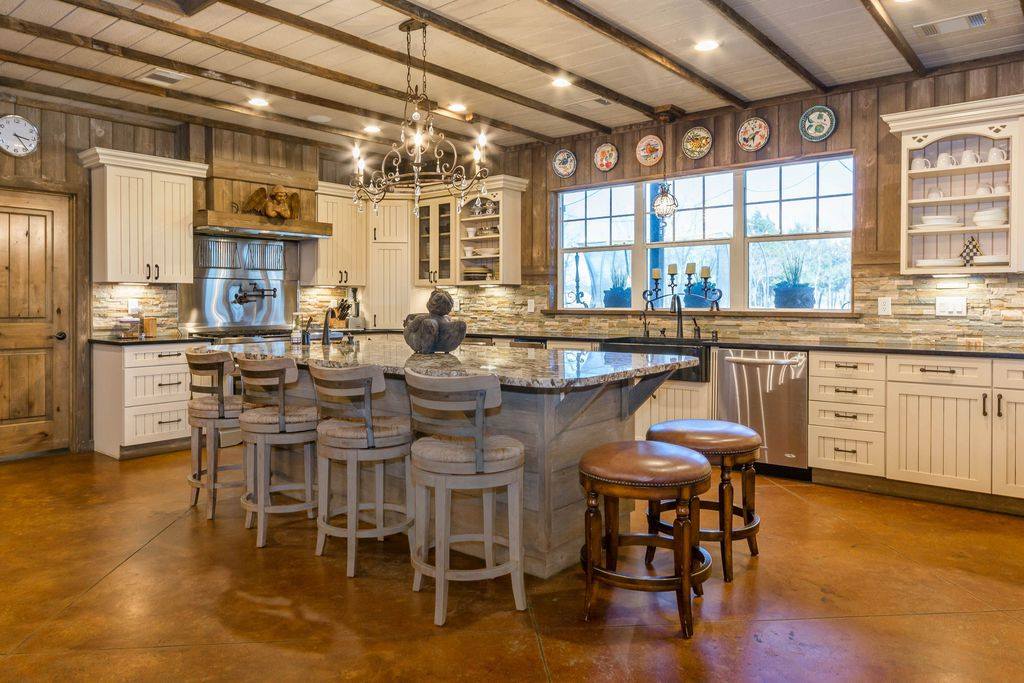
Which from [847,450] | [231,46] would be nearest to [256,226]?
[231,46]

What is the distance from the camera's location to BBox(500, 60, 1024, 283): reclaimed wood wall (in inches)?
187

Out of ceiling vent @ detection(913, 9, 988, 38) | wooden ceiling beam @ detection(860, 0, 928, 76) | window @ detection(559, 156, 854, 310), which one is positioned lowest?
window @ detection(559, 156, 854, 310)

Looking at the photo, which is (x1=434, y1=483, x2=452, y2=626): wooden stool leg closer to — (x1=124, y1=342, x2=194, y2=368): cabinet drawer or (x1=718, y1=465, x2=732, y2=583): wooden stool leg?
(x1=718, y1=465, x2=732, y2=583): wooden stool leg

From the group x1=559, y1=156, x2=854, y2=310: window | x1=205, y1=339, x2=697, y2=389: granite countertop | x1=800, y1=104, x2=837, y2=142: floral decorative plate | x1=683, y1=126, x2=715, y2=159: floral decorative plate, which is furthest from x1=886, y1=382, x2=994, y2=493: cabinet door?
x1=683, y1=126, x2=715, y2=159: floral decorative plate

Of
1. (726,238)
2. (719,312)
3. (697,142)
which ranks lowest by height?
(719,312)

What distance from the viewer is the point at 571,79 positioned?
4.98 metres

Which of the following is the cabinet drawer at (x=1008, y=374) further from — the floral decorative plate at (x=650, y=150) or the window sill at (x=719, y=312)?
the floral decorative plate at (x=650, y=150)

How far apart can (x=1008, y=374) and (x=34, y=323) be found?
6.93 m

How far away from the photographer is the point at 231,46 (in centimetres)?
432

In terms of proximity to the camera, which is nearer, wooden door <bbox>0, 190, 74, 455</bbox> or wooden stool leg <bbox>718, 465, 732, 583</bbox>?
wooden stool leg <bbox>718, 465, 732, 583</bbox>

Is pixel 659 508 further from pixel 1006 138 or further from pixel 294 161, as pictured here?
pixel 294 161

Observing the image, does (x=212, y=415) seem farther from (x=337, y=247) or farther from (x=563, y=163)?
(x=563, y=163)

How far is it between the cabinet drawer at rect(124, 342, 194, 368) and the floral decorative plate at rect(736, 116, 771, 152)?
189 inches

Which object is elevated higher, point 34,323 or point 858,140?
point 858,140
